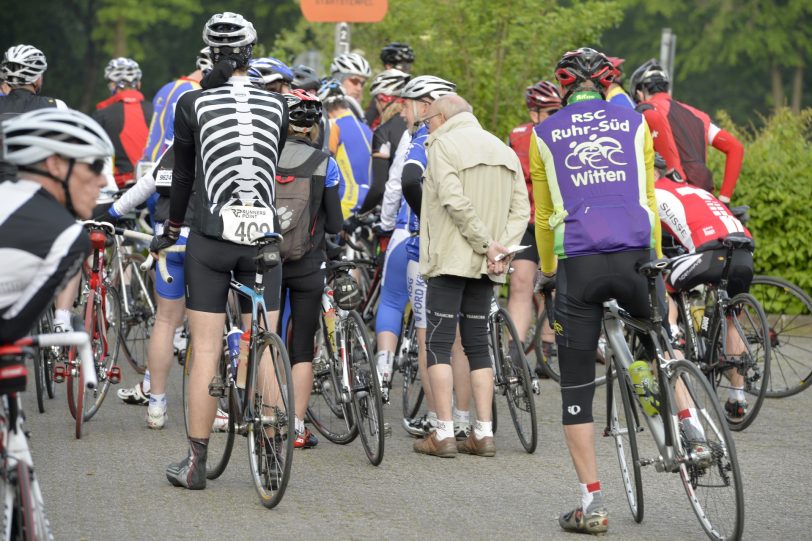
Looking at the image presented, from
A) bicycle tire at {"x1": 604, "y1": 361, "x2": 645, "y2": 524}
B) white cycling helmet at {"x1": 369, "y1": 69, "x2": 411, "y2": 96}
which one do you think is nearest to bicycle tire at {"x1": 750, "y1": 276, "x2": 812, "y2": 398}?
white cycling helmet at {"x1": 369, "y1": 69, "x2": 411, "y2": 96}

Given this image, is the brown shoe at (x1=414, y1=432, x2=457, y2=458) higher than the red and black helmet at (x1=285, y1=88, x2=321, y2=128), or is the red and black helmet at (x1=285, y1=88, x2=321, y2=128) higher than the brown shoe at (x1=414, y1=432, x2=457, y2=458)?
the red and black helmet at (x1=285, y1=88, x2=321, y2=128)

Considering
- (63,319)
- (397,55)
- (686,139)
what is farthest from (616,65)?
(397,55)

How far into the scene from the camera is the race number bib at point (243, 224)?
6.94 metres

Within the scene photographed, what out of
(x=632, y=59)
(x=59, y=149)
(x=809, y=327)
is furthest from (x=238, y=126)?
(x=632, y=59)

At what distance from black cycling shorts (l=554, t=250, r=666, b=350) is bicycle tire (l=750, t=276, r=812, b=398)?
349 centimetres

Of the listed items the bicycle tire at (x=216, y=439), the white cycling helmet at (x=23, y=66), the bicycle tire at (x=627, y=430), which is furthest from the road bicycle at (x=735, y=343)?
the white cycling helmet at (x=23, y=66)

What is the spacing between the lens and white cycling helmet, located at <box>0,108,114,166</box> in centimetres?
461

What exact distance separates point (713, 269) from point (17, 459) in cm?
572

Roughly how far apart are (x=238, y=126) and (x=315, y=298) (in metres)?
1.63

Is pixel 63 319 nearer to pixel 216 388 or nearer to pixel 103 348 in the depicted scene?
pixel 103 348

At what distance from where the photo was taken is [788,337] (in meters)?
11.0

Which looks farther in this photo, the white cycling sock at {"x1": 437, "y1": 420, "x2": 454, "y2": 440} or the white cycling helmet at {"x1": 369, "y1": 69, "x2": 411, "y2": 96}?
the white cycling helmet at {"x1": 369, "y1": 69, "x2": 411, "y2": 96}

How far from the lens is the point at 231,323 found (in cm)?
798

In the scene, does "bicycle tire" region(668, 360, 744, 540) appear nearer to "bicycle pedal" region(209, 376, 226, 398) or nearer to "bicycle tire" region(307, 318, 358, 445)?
"bicycle pedal" region(209, 376, 226, 398)
